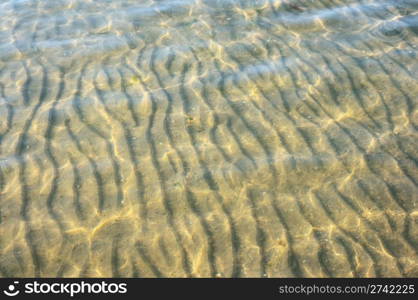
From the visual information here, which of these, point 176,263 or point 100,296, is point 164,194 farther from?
point 100,296

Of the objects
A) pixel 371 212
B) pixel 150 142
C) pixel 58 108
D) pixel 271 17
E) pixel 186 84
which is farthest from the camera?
pixel 271 17

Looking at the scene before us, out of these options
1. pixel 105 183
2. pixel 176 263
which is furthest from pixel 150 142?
pixel 176 263

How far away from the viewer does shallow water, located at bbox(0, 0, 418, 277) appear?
385 centimetres

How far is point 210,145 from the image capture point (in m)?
4.77

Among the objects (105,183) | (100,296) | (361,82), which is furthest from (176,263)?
(361,82)

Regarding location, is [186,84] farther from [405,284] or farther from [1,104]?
[405,284]

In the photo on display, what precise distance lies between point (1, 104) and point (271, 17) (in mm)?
4676

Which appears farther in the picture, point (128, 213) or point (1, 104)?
point (1, 104)

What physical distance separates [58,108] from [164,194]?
210cm

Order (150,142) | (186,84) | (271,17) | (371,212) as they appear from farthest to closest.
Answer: (271,17) < (186,84) < (150,142) < (371,212)

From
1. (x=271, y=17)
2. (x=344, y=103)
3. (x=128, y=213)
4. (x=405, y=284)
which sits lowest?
(x=405, y=284)

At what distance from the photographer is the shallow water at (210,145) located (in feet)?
12.6

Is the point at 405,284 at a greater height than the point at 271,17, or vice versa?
the point at 271,17

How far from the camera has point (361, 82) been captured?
5.59 meters
